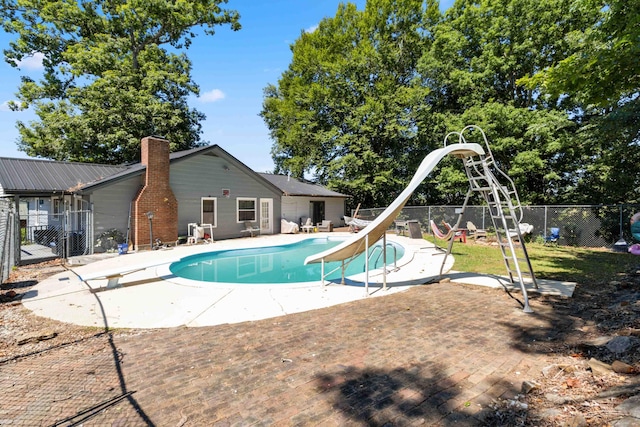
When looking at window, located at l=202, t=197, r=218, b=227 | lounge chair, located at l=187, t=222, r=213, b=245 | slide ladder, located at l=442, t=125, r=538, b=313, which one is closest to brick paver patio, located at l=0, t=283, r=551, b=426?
slide ladder, located at l=442, t=125, r=538, b=313

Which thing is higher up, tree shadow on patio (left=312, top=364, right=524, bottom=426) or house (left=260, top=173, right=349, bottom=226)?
house (left=260, top=173, right=349, bottom=226)

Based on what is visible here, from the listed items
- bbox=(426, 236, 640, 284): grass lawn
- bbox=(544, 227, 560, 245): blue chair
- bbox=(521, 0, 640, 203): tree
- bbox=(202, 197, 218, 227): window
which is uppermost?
bbox=(521, 0, 640, 203): tree

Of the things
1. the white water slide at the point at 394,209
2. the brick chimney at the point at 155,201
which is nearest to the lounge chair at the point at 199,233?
the brick chimney at the point at 155,201

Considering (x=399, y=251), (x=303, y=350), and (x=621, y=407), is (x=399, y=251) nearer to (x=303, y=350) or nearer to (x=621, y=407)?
(x=303, y=350)

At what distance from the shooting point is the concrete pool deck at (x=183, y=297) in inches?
198

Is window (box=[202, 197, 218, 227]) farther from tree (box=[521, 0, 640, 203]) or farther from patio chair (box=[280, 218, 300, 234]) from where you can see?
tree (box=[521, 0, 640, 203])

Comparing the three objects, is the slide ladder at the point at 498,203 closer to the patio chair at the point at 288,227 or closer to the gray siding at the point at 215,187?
the gray siding at the point at 215,187

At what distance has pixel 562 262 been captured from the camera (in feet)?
30.5

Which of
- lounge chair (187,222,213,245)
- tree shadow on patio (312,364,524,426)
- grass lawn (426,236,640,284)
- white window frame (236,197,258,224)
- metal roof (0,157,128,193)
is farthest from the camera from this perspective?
white window frame (236,197,258,224)

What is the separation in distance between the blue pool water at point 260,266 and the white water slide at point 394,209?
1461mm

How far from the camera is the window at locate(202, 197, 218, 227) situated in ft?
50.9

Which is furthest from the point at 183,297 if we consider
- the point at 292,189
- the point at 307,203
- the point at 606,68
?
the point at 307,203

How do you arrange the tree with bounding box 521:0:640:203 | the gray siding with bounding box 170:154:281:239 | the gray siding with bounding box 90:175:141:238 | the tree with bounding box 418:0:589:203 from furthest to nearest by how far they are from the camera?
the tree with bounding box 418:0:589:203 → the gray siding with bounding box 170:154:281:239 → the gray siding with bounding box 90:175:141:238 → the tree with bounding box 521:0:640:203

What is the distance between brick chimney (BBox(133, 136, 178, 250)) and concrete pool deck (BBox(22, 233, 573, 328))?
388 cm
